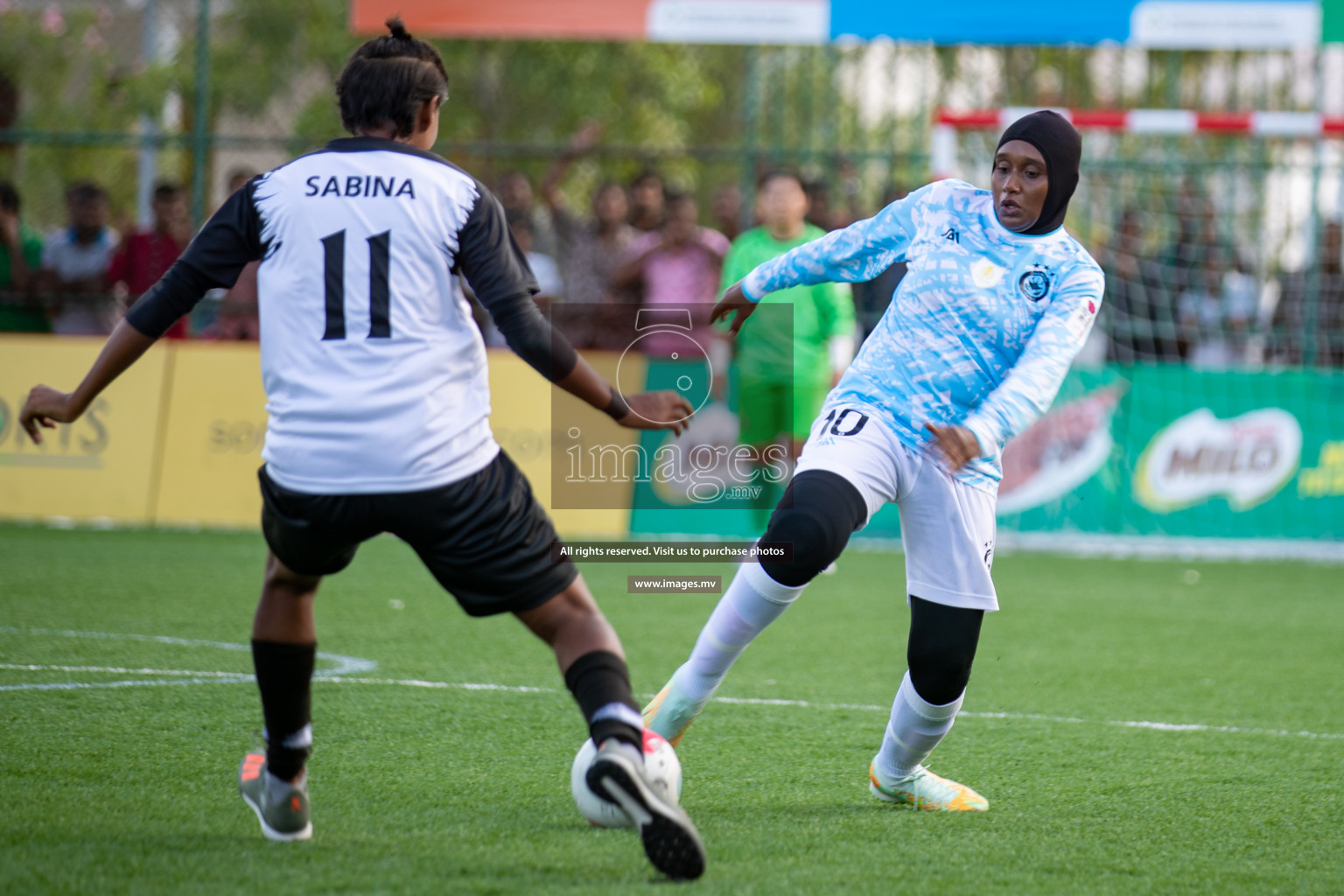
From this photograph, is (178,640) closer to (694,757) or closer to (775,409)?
(694,757)

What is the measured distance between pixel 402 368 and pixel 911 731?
192 cm

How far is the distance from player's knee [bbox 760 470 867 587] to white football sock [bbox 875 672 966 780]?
1.64 feet

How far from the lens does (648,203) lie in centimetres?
1224

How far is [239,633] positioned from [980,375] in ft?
13.2

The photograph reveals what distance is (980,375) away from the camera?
435 cm

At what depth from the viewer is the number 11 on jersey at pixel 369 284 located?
3.35 metres

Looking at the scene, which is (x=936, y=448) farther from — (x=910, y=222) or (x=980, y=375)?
(x=910, y=222)

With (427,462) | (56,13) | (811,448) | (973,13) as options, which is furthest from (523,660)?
(56,13)

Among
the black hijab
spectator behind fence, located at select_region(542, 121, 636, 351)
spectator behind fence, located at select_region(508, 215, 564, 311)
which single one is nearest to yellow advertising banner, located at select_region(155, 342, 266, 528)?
spectator behind fence, located at select_region(508, 215, 564, 311)

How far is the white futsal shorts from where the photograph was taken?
14.0ft

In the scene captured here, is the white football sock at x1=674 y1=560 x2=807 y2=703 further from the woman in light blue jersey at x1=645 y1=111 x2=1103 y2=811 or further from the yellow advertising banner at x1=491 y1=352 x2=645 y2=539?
the yellow advertising banner at x1=491 y1=352 x2=645 y2=539

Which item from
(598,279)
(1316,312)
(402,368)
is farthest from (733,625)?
(1316,312)

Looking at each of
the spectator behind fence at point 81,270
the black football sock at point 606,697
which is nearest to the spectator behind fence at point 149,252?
the spectator behind fence at point 81,270

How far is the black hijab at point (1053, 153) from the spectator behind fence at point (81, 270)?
939cm
